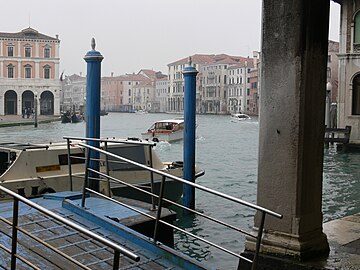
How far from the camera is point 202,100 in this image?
109m

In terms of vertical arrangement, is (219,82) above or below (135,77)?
below

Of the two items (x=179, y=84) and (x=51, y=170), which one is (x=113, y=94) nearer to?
(x=179, y=84)

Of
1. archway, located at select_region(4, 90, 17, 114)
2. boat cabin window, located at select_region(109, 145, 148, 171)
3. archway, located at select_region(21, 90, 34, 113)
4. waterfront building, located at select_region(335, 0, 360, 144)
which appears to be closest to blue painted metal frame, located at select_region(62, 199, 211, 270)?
boat cabin window, located at select_region(109, 145, 148, 171)

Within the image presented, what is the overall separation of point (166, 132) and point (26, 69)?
133 feet

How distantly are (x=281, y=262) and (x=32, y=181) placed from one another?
5866mm

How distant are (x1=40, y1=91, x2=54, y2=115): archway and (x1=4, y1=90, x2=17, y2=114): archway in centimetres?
314

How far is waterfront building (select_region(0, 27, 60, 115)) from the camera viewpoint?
62.5m

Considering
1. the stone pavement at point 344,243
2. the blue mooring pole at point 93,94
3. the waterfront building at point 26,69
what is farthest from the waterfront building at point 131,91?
the stone pavement at point 344,243

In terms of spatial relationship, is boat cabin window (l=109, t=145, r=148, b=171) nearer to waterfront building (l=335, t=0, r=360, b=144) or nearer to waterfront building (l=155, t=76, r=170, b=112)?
waterfront building (l=335, t=0, r=360, b=144)

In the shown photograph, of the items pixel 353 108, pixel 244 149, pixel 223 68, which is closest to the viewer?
pixel 353 108

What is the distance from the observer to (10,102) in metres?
64.5

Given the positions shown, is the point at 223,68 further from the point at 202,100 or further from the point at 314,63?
the point at 314,63

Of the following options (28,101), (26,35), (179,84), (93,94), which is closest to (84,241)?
(93,94)

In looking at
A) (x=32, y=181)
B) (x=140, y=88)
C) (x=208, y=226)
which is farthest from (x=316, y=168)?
(x=140, y=88)
